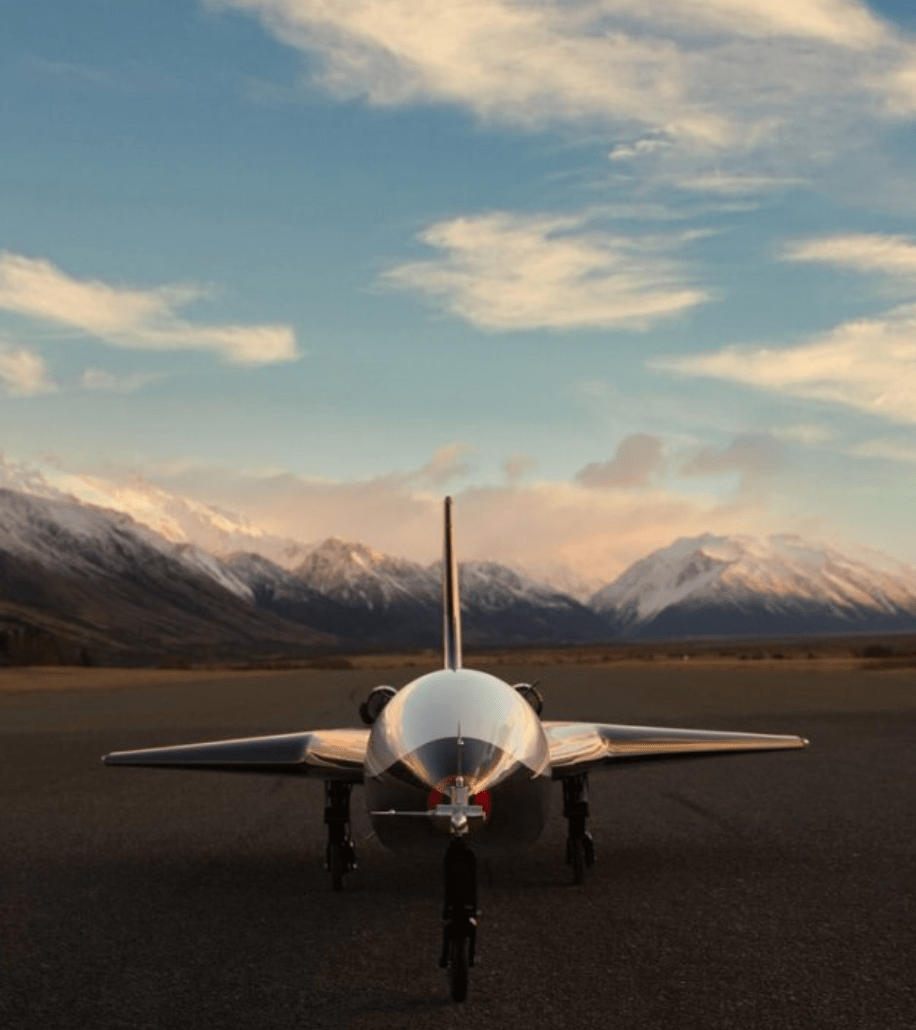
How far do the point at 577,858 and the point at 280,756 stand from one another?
2.80 meters

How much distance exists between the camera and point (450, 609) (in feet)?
46.1

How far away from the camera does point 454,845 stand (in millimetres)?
8305

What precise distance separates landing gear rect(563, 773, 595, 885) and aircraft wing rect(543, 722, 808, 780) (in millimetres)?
354

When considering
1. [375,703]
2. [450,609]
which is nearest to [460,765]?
[375,703]

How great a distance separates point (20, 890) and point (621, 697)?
36.8 m

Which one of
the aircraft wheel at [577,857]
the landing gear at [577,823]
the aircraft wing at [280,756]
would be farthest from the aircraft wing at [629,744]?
the aircraft wing at [280,756]

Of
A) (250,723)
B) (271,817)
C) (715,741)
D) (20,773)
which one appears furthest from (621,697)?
(715,741)

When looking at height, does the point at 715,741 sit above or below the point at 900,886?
above

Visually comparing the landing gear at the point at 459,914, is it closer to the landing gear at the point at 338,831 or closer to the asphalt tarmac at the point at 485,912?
the asphalt tarmac at the point at 485,912

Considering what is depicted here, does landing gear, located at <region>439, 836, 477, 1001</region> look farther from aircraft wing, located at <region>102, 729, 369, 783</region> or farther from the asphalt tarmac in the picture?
aircraft wing, located at <region>102, 729, 369, 783</region>

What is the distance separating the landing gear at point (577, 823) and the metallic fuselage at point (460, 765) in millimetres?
2545

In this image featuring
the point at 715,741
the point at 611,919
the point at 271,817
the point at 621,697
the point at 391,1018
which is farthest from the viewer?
the point at 621,697

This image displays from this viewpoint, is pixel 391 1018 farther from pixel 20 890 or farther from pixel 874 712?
pixel 874 712

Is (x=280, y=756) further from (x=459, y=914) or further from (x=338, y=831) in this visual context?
(x=459, y=914)
